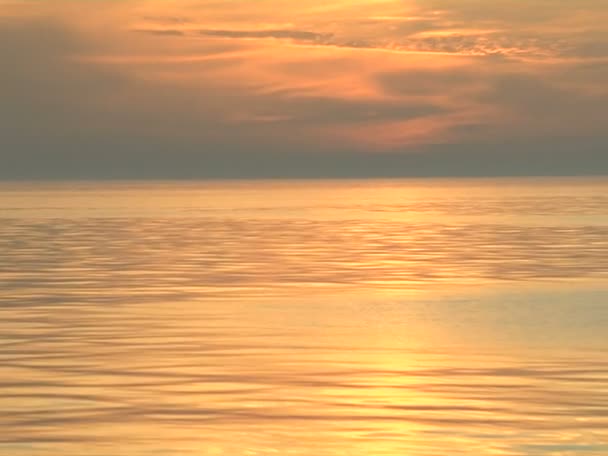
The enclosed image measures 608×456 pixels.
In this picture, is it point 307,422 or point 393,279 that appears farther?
point 393,279

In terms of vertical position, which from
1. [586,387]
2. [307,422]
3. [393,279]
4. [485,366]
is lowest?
[307,422]

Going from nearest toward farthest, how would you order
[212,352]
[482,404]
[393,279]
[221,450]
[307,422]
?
1. [221,450]
2. [307,422]
3. [482,404]
4. [212,352]
5. [393,279]

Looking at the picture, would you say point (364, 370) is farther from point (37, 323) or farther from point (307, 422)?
point (37, 323)

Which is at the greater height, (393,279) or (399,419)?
(393,279)

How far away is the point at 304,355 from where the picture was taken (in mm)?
21859

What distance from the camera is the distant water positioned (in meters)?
15.3

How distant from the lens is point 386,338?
2469 centimetres

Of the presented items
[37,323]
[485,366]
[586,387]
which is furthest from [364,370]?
[37,323]

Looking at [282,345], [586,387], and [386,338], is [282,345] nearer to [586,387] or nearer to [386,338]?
[386,338]

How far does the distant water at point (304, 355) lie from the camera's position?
50.2ft

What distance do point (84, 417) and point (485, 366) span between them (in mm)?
6244

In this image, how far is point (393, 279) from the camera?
37812 millimetres

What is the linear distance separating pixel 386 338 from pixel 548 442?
9.91 metres

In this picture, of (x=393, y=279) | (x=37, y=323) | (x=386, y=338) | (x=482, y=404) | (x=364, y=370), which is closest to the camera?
(x=482, y=404)
